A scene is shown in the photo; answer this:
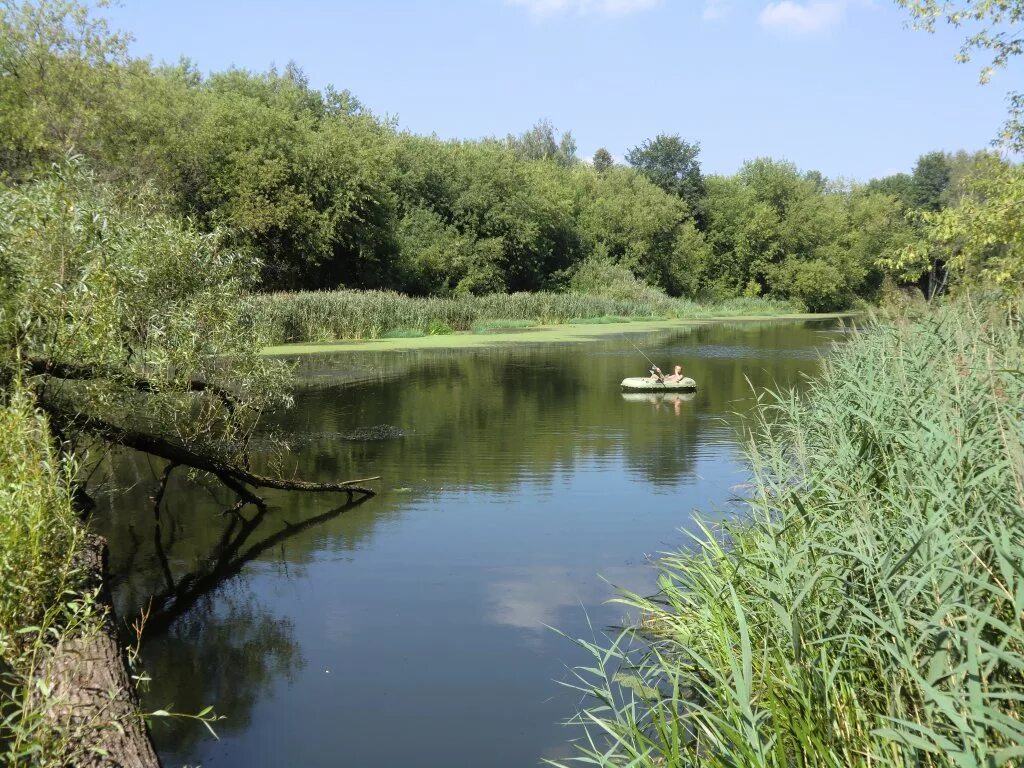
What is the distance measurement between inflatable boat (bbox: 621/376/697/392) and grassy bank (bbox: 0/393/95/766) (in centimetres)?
1489

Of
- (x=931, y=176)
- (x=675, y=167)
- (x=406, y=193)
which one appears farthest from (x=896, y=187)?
(x=406, y=193)

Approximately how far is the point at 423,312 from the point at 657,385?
17.9 m

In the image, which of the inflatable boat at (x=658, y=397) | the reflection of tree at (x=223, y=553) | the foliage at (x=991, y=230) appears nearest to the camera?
the reflection of tree at (x=223, y=553)

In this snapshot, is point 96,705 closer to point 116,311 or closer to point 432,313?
point 116,311

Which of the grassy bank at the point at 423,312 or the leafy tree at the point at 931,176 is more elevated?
the leafy tree at the point at 931,176

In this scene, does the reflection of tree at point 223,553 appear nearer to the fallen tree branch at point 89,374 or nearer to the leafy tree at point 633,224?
the fallen tree branch at point 89,374

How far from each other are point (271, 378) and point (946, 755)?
27.5ft

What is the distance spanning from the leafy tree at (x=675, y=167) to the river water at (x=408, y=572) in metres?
54.9

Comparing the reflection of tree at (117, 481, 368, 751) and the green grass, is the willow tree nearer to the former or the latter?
the reflection of tree at (117, 481, 368, 751)

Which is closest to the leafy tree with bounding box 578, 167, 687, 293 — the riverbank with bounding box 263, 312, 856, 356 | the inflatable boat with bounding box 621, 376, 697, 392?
the riverbank with bounding box 263, 312, 856, 356

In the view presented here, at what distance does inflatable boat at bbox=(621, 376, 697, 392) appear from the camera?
19.2 m

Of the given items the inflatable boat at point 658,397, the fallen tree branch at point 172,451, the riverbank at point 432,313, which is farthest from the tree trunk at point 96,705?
the riverbank at point 432,313

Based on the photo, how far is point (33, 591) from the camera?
15.0 ft

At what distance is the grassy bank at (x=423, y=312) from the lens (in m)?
29.7
